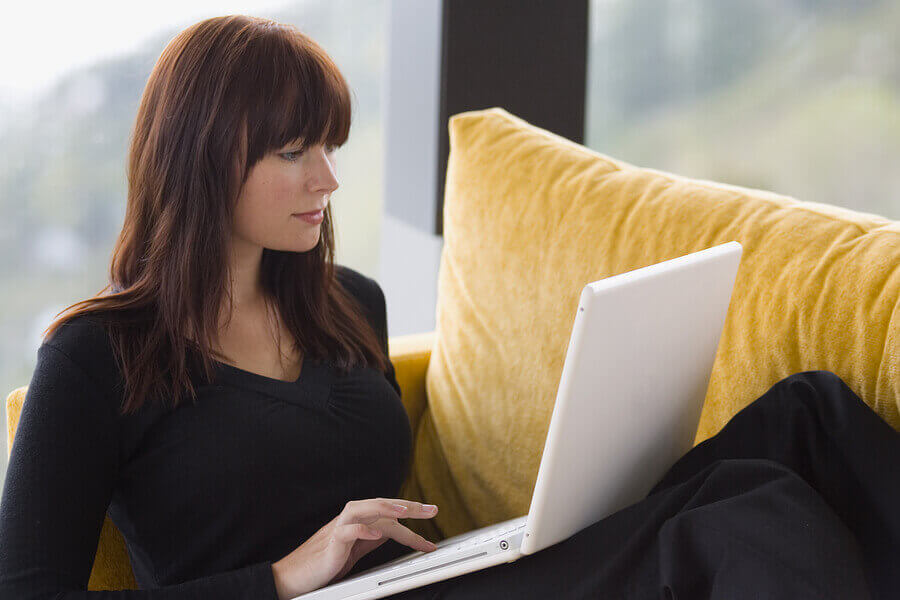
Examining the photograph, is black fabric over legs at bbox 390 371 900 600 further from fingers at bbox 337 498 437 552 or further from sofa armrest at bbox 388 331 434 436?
sofa armrest at bbox 388 331 434 436

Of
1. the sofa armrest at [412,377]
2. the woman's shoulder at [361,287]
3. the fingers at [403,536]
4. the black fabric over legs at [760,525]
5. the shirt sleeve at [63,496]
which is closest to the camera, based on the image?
the black fabric over legs at [760,525]

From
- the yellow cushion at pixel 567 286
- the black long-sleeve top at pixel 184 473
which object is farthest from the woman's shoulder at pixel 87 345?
the yellow cushion at pixel 567 286

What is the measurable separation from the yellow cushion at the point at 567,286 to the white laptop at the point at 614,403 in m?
0.13

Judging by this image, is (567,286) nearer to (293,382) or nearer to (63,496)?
(293,382)

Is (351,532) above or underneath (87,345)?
underneath

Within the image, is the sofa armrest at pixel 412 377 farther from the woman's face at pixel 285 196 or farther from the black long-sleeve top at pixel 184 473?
the woman's face at pixel 285 196

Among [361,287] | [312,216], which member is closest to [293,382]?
[312,216]

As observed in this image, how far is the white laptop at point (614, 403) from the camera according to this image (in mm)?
809

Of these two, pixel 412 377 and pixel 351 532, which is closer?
pixel 351 532

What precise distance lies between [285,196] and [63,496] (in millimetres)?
414

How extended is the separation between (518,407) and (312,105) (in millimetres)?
533

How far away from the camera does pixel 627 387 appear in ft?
2.95

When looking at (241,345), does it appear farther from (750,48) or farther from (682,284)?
(750,48)

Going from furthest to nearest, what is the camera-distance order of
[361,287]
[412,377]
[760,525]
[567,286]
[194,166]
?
1. [412,377]
2. [361,287]
3. [567,286]
4. [194,166]
5. [760,525]
